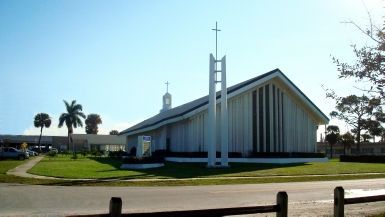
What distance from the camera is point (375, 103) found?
34.6 feet

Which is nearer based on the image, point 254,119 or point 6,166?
point 6,166

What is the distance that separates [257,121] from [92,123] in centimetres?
11345

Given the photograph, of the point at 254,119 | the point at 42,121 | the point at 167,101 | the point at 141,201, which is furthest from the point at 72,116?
the point at 141,201

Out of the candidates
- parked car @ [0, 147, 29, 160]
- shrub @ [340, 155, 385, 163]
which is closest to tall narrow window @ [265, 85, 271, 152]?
shrub @ [340, 155, 385, 163]

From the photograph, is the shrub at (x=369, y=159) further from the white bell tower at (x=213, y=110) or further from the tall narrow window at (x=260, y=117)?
the white bell tower at (x=213, y=110)

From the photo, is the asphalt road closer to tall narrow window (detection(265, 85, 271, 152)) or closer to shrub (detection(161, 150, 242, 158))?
shrub (detection(161, 150, 242, 158))

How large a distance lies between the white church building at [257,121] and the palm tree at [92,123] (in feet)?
348

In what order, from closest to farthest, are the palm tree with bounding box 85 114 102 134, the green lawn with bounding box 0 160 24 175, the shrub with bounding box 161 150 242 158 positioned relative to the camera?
the green lawn with bounding box 0 160 24 175, the shrub with bounding box 161 150 242 158, the palm tree with bounding box 85 114 102 134

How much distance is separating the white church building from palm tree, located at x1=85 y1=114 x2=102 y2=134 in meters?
106

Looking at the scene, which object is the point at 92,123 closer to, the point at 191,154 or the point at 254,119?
the point at 254,119

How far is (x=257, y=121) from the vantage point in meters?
47.5

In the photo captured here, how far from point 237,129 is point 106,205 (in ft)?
108

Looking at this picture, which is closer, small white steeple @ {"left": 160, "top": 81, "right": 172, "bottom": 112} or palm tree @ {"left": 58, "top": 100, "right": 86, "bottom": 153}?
small white steeple @ {"left": 160, "top": 81, "right": 172, "bottom": 112}

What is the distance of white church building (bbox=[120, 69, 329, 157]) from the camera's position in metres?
45.9
